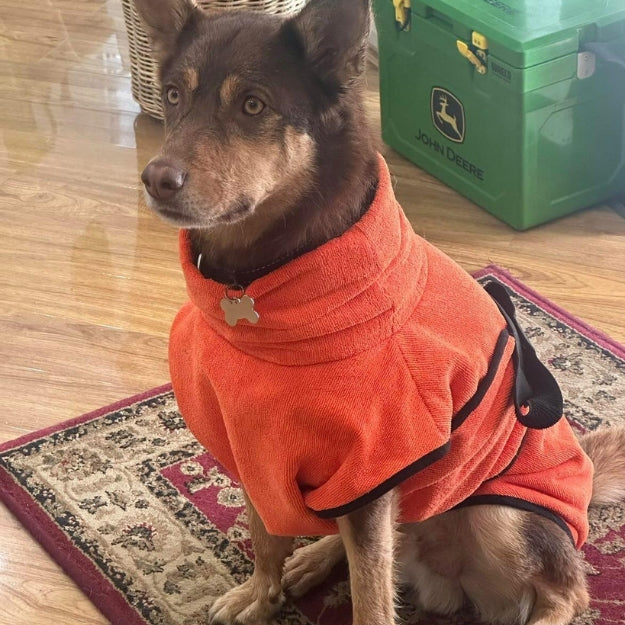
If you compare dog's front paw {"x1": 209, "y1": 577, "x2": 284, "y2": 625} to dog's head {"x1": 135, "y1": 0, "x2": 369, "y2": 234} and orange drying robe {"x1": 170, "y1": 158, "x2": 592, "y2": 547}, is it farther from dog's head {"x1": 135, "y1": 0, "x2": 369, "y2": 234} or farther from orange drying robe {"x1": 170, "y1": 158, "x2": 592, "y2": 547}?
dog's head {"x1": 135, "y1": 0, "x2": 369, "y2": 234}

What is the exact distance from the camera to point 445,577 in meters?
Answer: 1.65

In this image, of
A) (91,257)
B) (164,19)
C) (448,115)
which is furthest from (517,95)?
(164,19)

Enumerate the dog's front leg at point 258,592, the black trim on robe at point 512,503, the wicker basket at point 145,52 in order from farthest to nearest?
the wicker basket at point 145,52, the dog's front leg at point 258,592, the black trim on robe at point 512,503

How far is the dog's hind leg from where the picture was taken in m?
1.73

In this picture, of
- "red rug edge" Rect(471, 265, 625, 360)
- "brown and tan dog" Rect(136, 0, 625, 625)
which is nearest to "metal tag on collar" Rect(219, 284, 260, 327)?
"brown and tan dog" Rect(136, 0, 625, 625)

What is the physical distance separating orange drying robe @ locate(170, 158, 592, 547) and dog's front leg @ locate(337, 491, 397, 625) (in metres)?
0.04

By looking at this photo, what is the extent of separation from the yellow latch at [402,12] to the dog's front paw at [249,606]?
179 cm

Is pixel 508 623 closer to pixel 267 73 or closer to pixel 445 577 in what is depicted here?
pixel 445 577

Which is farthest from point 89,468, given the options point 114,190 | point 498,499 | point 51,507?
point 114,190

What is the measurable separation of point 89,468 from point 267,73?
101cm

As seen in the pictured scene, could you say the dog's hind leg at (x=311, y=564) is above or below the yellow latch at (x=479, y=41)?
below

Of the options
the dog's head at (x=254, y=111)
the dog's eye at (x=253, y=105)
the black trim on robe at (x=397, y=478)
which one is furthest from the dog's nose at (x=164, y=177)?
the black trim on robe at (x=397, y=478)

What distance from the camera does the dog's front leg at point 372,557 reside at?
55.5 inches

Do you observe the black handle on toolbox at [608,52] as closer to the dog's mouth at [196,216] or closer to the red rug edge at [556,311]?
the red rug edge at [556,311]
